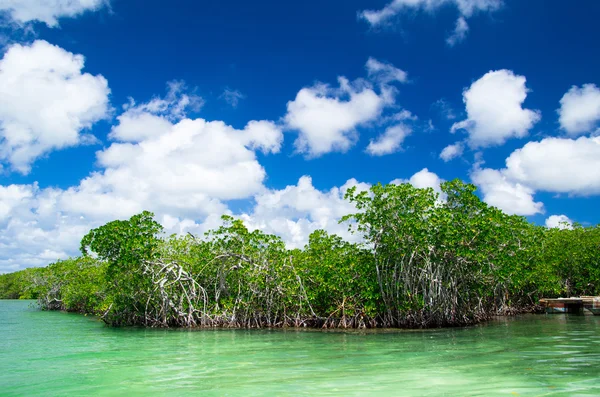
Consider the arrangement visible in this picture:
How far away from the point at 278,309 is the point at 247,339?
11.2 feet

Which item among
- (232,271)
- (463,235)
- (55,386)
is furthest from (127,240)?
(463,235)

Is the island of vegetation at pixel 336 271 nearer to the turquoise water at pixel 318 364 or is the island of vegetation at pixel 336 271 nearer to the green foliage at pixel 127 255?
the green foliage at pixel 127 255

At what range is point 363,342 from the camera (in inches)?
415

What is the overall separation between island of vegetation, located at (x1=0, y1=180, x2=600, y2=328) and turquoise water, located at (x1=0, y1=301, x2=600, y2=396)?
64.1 inches

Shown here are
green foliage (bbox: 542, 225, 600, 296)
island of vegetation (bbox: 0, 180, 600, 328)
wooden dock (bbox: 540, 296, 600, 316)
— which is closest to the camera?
island of vegetation (bbox: 0, 180, 600, 328)

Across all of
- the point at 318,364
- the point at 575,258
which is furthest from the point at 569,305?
the point at 318,364

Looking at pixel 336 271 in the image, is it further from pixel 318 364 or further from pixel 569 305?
pixel 569 305

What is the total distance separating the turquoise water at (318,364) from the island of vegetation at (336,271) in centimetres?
163

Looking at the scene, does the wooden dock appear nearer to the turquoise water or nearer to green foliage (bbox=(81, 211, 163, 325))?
the turquoise water

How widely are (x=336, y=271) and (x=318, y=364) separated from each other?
23.0 feet

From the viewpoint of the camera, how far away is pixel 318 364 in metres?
7.56

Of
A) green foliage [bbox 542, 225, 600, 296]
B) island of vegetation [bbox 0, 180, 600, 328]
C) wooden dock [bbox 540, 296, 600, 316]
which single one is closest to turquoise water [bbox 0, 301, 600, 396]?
island of vegetation [bbox 0, 180, 600, 328]

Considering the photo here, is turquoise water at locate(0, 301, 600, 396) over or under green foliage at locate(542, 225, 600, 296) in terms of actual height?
under

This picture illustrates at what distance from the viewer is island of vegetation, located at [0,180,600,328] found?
1334 centimetres
